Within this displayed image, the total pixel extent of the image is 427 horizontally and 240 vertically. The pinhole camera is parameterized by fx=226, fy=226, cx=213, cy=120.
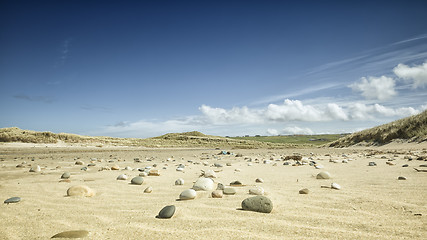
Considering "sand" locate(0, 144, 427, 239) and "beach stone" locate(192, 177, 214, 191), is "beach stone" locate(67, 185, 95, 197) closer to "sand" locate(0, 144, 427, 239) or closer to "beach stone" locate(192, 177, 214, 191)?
"sand" locate(0, 144, 427, 239)

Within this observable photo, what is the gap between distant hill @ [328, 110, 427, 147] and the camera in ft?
46.6

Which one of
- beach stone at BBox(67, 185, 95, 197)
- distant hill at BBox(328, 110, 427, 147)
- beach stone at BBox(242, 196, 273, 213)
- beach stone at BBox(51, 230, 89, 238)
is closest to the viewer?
beach stone at BBox(51, 230, 89, 238)

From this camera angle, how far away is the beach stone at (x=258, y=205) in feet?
8.19

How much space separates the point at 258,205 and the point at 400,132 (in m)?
17.9

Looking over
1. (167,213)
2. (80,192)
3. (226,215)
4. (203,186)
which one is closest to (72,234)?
(167,213)

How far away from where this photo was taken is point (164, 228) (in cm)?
209

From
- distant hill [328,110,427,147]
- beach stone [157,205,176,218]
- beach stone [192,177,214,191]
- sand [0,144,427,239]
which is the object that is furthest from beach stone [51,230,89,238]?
distant hill [328,110,427,147]

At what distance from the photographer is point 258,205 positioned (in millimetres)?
2533

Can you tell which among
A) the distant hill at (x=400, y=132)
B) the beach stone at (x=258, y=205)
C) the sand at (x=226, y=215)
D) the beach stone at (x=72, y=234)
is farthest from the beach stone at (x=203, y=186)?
the distant hill at (x=400, y=132)

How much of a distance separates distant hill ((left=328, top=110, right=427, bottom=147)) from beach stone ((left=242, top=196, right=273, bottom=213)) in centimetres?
A: 1584

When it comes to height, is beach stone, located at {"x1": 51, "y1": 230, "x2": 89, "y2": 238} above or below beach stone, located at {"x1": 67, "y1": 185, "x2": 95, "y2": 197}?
below

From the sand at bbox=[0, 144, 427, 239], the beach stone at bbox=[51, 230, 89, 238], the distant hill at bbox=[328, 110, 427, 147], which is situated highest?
the distant hill at bbox=[328, 110, 427, 147]

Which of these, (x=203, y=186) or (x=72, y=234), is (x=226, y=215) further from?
(x=72, y=234)

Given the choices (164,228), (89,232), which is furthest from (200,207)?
(89,232)
